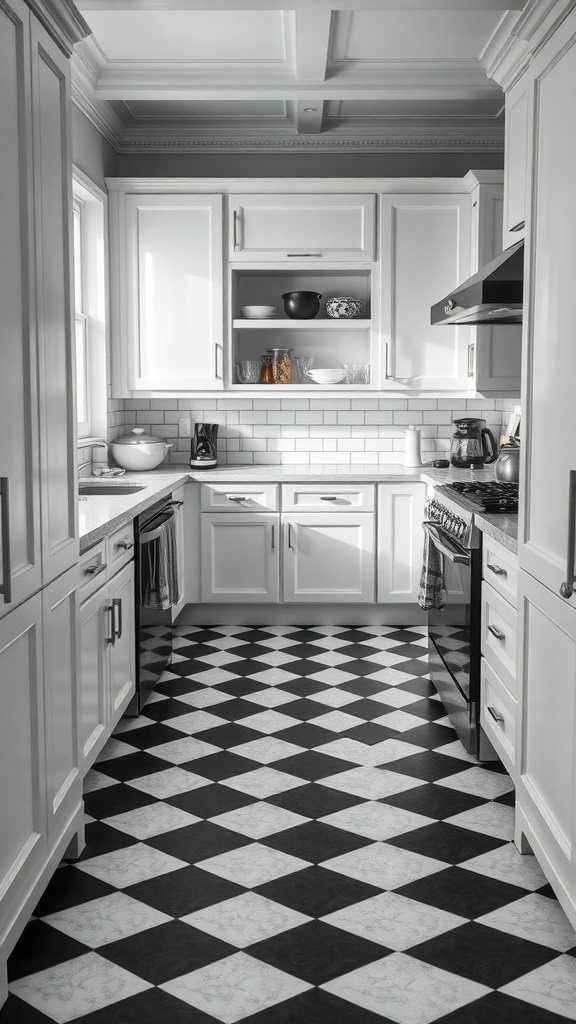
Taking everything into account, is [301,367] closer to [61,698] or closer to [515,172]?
[515,172]

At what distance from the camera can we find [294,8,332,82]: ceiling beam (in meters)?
3.56

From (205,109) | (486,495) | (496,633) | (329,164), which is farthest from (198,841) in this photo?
(329,164)

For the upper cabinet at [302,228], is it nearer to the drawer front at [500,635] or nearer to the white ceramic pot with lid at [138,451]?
the white ceramic pot with lid at [138,451]

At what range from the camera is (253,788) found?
3.08m

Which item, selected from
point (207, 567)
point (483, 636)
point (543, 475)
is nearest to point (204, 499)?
point (207, 567)

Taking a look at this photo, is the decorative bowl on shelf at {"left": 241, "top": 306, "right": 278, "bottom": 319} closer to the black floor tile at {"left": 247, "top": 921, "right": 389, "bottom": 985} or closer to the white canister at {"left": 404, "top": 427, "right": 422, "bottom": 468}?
the white canister at {"left": 404, "top": 427, "right": 422, "bottom": 468}

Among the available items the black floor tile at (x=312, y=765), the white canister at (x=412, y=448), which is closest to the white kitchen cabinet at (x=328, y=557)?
the white canister at (x=412, y=448)

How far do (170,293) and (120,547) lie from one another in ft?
7.43

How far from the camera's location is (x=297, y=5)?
330cm

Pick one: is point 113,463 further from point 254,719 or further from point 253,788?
point 253,788

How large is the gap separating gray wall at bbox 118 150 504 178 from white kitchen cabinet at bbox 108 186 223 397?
395mm

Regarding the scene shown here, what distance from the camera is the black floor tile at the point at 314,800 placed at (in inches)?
115

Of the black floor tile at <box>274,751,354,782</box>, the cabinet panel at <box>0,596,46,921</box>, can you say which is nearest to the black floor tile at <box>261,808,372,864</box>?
the black floor tile at <box>274,751,354,782</box>

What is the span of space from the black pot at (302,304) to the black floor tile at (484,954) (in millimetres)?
3777
